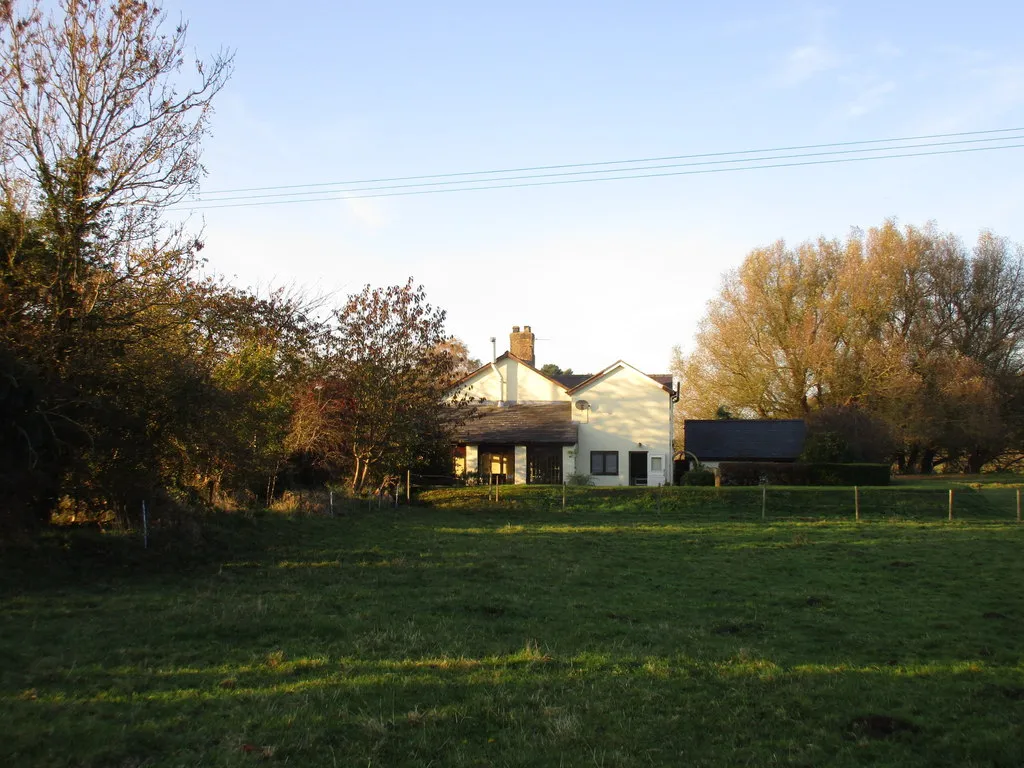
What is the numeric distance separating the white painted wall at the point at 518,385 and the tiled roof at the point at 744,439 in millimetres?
8524

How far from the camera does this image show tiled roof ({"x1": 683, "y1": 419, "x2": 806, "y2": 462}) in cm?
4422

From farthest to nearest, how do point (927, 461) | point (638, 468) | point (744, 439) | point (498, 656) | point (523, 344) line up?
point (927, 461)
point (523, 344)
point (744, 439)
point (638, 468)
point (498, 656)

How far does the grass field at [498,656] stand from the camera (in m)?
5.58

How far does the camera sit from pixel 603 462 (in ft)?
135

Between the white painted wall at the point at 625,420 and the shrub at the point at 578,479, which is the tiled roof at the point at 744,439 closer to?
the white painted wall at the point at 625,420

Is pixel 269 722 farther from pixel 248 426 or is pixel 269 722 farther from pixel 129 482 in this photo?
pixel 248 426

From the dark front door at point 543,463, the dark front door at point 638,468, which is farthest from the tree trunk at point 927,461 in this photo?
the dark front door at point 543,463

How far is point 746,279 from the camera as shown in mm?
51719

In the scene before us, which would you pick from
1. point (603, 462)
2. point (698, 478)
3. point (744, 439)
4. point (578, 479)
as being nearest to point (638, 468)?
point (603, 462)

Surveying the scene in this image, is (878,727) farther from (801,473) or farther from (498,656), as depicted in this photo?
(801,473)

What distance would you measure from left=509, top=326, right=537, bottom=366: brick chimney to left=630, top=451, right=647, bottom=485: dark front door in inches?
425

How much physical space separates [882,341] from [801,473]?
17540 mm

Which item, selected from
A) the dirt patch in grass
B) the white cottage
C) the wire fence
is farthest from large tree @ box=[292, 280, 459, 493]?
the dirt patch in grass

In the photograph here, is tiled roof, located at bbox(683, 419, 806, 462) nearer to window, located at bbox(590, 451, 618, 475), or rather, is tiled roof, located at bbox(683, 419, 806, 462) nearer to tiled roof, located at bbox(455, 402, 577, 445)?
window, located at bbox(590, 451, 618, 475)
